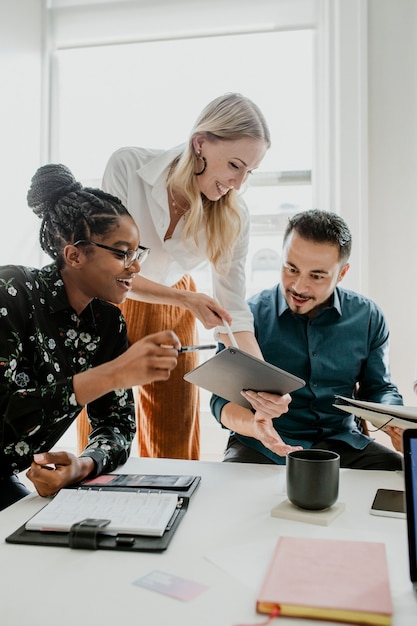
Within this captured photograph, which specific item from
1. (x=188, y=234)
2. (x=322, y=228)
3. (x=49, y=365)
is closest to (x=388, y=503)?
(x=49, y=365)

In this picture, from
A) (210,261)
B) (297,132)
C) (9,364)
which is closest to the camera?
(9,364)

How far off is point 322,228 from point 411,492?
1.16m

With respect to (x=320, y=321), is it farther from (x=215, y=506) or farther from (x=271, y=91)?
(x=271, y=91)

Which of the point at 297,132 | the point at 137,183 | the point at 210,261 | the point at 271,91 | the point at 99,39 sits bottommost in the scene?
the point at 210,261

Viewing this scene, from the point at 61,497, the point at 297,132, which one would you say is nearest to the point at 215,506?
the point at 61,497

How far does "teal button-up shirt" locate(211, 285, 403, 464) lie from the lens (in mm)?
1739

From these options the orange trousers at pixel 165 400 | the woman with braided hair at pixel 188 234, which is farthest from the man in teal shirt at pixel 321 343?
the orange trousers at pixel 165 400

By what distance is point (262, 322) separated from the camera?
6.12 ft

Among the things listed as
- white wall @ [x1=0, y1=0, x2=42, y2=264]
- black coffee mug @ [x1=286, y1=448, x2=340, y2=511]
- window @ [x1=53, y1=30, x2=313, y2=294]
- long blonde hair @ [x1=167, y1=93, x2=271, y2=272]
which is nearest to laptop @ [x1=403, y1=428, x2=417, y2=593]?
black coffee mug @ [x1=286, y1=448, x2=340, y2=511]

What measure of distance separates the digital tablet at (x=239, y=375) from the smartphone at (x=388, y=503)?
0.27 m

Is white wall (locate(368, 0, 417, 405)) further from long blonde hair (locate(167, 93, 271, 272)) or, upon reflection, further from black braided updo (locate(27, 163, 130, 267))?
black braided updo (locate(27, 163, 130, 267))

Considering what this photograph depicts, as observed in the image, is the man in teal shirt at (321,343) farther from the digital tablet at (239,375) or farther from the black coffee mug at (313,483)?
the black coffee mug at (313,483)

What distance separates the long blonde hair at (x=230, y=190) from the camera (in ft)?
5.83

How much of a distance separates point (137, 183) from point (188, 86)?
127 centimetres
